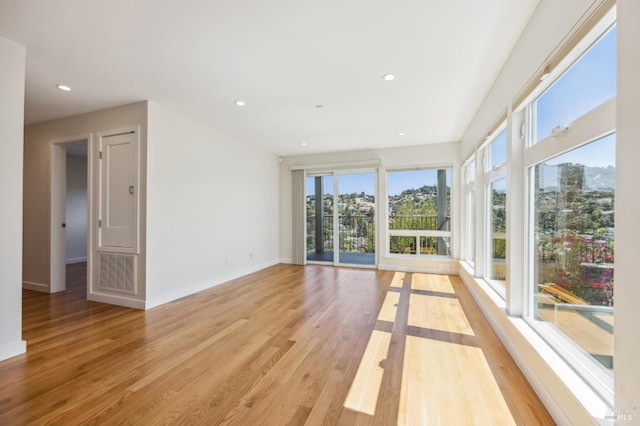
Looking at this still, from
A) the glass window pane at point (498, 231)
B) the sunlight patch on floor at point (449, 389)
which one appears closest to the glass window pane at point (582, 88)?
the glass window pane at point (498, 231)

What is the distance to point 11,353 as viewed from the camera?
7.16 feet

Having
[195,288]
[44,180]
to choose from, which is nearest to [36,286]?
[44,180]

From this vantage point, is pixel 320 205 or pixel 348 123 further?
Result: pixel 320 205

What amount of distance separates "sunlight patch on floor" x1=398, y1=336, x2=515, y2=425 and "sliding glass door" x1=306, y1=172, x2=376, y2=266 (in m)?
3.67

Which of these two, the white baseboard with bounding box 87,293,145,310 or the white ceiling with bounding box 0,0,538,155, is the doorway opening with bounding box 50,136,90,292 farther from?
the white ceiling with bounding box 0,0,538,155

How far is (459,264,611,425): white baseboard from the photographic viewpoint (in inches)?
50.9

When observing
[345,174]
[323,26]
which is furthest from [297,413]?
[345,174]

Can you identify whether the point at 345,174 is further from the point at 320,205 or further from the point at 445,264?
the point at 445,264

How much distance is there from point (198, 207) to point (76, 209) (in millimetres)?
4856

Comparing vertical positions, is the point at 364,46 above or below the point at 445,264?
above

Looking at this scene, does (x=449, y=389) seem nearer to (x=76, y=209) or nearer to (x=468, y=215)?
(x=468, y=215)

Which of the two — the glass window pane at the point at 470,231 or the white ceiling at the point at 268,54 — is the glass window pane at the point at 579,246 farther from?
the glass window pane at the point at 470,231

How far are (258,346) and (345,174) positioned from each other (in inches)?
173

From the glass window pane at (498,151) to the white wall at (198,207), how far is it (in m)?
4.04
